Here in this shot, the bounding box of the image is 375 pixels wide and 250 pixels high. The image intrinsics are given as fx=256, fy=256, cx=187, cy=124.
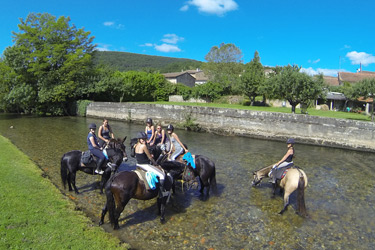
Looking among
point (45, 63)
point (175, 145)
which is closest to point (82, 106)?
point (45, 63)

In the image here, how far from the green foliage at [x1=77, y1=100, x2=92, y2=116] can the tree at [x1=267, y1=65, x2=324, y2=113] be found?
2291 centimetres

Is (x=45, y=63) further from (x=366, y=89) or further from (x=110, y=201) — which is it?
(x=366, y=89)

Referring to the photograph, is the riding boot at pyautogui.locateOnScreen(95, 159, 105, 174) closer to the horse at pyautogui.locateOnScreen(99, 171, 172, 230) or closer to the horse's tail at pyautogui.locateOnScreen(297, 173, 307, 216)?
the horse at pyautogui.locateOnScreen(99, 171, 172, 230)

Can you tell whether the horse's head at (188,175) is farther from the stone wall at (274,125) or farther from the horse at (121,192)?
the stone wall at (274,125)

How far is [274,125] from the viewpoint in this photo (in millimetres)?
20109

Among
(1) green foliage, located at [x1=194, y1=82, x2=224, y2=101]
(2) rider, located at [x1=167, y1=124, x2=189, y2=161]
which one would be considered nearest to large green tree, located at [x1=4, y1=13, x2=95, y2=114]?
(1) green foliage, located at [x1=194, y1=82, x2=224, y2=101]

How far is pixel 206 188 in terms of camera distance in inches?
343

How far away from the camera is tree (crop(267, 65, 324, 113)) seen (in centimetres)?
2269

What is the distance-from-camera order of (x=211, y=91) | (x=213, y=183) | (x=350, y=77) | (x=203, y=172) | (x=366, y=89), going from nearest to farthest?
(x=203, y=172) → (x=213, y=183) → (x=366, y=89) → (x=211, y=91) → (x=350, y=77)

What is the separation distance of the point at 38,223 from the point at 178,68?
377ft

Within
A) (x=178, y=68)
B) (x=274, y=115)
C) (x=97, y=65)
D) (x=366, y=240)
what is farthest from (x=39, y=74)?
(x=178, y=68)

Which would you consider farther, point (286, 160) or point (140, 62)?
point (140, 62)

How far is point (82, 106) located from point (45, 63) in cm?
662

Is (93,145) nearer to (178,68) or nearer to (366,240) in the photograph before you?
(366,240)
